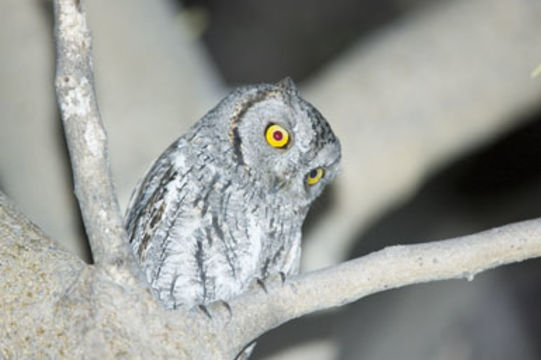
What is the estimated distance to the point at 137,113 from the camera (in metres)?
2.94

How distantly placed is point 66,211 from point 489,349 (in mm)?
3700

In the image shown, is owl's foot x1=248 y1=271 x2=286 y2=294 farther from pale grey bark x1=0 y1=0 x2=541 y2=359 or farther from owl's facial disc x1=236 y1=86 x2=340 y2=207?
owl's facial disc x1=236 y1=86 x2=340 y2=207

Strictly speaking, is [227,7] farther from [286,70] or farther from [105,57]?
[105,57]

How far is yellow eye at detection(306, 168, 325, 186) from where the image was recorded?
258 cm

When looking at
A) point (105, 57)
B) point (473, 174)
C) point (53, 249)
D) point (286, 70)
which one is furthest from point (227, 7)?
point (53, 249)

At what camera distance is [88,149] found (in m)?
1.69

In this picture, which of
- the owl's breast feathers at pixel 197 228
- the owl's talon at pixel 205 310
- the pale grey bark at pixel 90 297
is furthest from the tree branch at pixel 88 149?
the owl's breast feathers at pixel 197 228

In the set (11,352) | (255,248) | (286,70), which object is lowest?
(11,352)

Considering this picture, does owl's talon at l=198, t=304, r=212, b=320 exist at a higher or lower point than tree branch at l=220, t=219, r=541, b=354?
lower

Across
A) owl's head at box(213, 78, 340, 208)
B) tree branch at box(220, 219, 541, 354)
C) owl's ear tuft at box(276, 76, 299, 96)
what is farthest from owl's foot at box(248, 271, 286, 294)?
owl's ear tuft at box(276, 76, 299, 96)

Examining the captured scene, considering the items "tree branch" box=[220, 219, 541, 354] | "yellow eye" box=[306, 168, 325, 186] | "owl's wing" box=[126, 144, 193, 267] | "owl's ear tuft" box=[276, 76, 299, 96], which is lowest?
"tree branch" box=[220, 219, 541, 354]

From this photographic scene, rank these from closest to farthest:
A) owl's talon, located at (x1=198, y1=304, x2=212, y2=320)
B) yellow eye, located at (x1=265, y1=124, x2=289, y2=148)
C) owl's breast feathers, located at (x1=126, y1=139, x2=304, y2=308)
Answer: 1. owl's talon, located at (x1=198, y1=304, x2=212, y2=320)
2. owl's breast feathers, located at (x1=126, y1=139, x2=304, y2=308)
3. yellow eye, located at (x1=265, y1=124, x2=289, y2=148)

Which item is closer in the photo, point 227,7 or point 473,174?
point 473,174

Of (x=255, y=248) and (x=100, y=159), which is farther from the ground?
(x=255, y=248)
